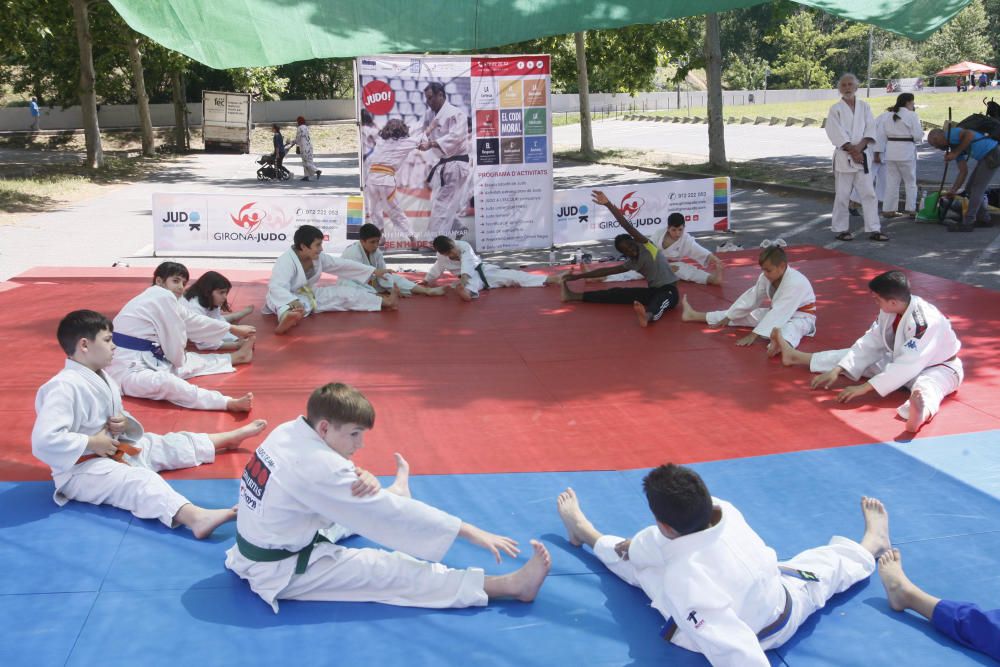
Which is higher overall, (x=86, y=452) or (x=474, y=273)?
(x=474, y=273)

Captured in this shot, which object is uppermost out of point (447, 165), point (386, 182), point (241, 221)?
point (447, 165)

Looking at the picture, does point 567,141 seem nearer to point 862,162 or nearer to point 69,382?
point 862,162

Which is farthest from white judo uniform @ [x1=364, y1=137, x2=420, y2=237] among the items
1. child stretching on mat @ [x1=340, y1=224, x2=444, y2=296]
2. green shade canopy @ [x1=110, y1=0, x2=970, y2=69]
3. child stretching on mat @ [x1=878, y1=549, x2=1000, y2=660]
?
child stretching on mat @ [x1=878, y1=549, x2=1000, y2=660]

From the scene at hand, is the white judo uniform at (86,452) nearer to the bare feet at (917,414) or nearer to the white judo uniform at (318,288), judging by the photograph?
the white judo uniform at (318,288)

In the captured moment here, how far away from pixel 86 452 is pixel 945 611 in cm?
363

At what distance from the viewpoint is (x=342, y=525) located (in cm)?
327

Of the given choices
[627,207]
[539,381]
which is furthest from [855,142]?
[539,381]

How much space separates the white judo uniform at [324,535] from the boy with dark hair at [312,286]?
4047mm

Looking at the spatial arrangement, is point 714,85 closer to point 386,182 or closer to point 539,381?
point 386,182

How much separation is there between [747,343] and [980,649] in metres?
3.82

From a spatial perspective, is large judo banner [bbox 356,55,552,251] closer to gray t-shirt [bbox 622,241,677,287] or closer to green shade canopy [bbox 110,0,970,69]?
green shade canopy [bbox 110,0,970,69]

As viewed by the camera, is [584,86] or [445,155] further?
[584,86]

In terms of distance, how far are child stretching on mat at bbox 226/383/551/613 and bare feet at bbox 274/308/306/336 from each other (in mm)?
3844

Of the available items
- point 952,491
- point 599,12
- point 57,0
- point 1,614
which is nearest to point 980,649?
point 952,491
